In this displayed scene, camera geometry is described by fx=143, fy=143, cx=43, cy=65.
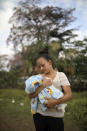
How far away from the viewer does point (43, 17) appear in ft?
5.20

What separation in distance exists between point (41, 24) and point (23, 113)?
998 millimetres

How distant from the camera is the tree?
5.08 ft

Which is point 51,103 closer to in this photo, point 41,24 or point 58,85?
point 58,85

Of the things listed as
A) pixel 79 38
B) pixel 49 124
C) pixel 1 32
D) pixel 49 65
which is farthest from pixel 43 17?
pixel 49 124

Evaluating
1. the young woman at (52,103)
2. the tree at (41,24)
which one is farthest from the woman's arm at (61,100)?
the tree at (41,24)

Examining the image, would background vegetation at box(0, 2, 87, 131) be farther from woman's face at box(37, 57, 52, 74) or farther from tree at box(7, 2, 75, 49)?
woman's face at box(37, 57, 52, 74)

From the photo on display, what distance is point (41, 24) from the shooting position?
1568mm

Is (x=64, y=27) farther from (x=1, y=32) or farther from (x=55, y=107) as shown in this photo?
(x=55, y=107)

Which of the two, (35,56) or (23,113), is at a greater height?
(35,56)

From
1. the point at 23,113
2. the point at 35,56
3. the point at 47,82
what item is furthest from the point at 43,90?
the point at 23,113

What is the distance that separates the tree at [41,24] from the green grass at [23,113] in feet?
1.99

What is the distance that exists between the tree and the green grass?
1.99 ft

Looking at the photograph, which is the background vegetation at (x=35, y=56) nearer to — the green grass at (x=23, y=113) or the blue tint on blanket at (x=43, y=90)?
the green grass at (x=23, y=113)

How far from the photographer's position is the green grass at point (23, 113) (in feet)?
4.62
